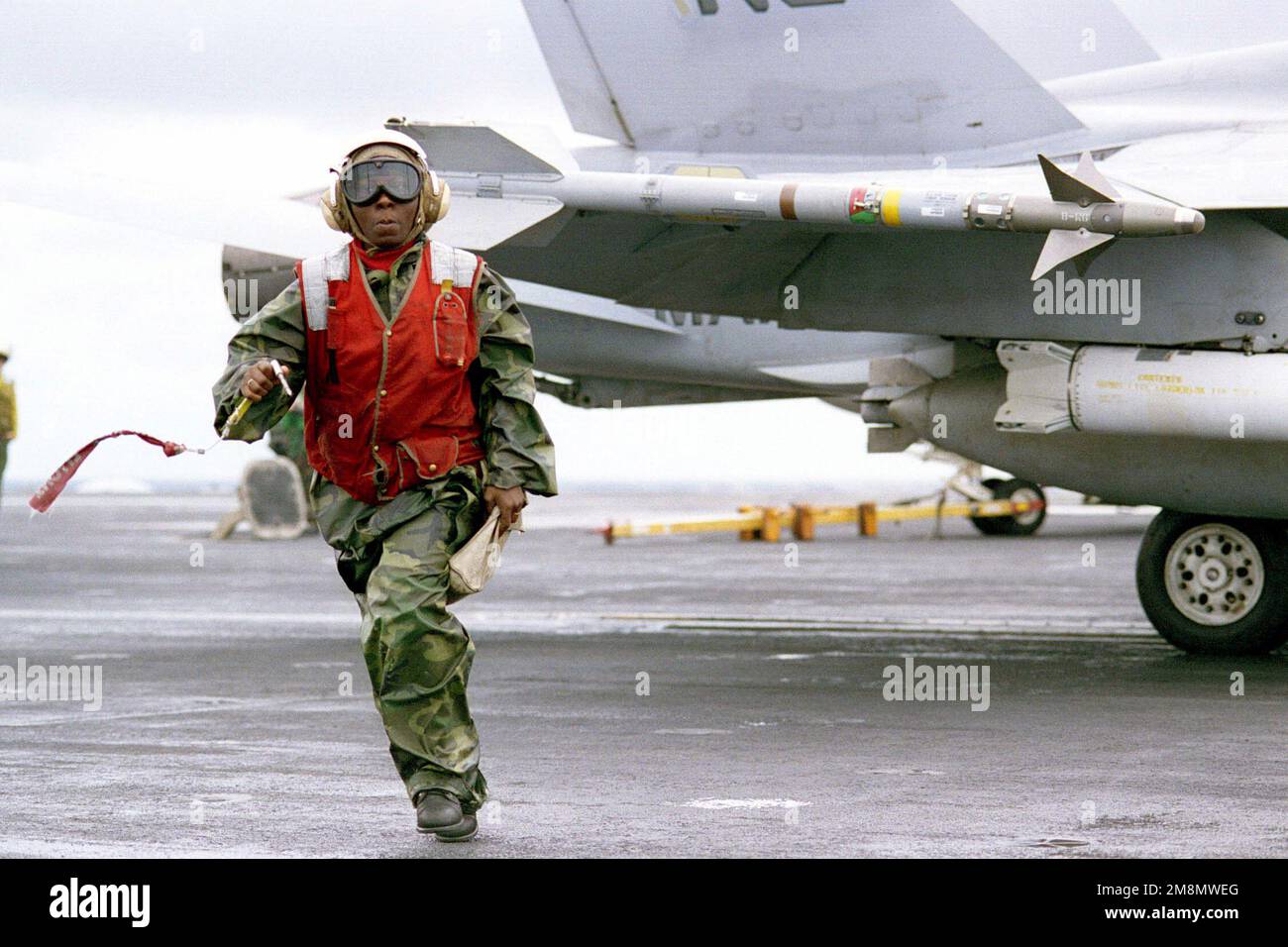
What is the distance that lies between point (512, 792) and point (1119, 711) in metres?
3.23

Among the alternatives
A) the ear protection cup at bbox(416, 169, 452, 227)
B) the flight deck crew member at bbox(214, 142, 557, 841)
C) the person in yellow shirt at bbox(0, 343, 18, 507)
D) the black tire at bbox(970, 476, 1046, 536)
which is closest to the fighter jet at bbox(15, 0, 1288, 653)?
the ear protection cup at bbox(416, 169, 452, 227)

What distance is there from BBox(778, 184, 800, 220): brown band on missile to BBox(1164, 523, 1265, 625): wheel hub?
345 cm

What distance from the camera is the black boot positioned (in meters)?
5.38

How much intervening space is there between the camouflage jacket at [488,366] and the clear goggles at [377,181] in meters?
0.18

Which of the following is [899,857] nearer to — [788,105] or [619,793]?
[619,793]

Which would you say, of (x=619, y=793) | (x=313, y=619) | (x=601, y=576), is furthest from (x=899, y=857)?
(x=601, y=576)

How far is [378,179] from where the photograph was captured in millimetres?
5496

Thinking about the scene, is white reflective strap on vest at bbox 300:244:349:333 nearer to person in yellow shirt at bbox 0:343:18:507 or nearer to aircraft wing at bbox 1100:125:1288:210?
aircraft wing at bbox 1100:125:1288:210

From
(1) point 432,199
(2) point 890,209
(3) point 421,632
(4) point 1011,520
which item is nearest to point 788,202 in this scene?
(2) point 890,209

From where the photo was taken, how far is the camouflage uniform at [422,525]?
5.43m

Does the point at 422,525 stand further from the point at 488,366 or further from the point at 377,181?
the point at 377,181

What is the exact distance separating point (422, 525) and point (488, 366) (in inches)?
20.6

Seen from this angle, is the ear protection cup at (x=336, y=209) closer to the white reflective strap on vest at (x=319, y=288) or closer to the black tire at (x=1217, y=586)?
the white reflective strap on vest at (x=319, y=288)

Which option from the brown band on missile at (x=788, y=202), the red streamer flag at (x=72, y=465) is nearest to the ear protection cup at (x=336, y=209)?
the red streamer flag at (x=72, y=465)
